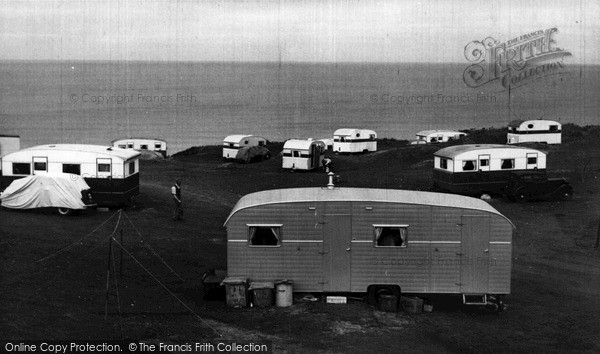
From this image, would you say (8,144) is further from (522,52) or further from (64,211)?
A: (522,52)

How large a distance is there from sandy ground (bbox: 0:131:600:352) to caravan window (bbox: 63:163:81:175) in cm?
191

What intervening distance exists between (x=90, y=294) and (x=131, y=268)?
314cm

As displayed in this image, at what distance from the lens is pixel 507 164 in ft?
121

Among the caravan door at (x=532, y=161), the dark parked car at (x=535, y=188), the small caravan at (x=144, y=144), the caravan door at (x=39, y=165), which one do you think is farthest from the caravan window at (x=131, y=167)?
the small caravan at (x=144, y=144)

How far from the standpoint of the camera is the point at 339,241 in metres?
19.8

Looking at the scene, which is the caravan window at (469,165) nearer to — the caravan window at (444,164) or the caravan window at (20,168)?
the caravan window at (444,164)

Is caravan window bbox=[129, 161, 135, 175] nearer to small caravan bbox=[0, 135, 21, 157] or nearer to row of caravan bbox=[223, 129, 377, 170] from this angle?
small caravan bbox=[0, 135, 21, 157]

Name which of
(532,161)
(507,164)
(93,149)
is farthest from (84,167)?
(532,161)

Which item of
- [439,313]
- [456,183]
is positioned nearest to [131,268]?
[439,313]

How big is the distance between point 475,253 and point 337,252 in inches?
137

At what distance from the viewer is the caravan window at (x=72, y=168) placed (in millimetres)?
31328

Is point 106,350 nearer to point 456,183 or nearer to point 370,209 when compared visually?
point 370,209

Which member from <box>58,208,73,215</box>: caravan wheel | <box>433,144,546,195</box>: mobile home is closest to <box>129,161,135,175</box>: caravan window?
<box>58,208,73,215</box>: caravan wheel

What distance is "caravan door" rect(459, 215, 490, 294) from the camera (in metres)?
19.8
